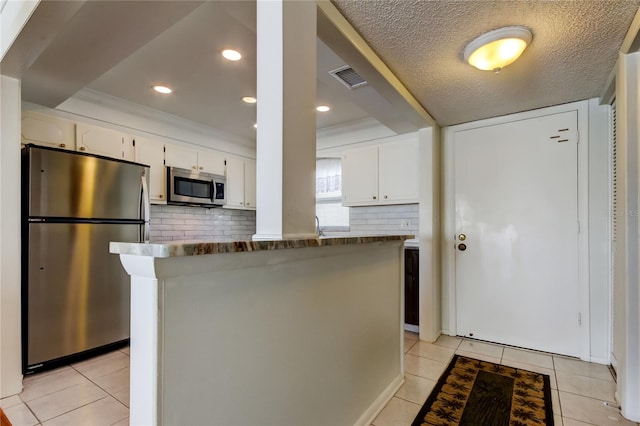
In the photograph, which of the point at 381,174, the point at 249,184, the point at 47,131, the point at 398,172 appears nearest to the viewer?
the point at 47,131

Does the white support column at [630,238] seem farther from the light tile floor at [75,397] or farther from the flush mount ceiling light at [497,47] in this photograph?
the light tile floor at [75,397]

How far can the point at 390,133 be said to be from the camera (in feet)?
12.3

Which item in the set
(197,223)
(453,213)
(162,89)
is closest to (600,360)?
(453,213)

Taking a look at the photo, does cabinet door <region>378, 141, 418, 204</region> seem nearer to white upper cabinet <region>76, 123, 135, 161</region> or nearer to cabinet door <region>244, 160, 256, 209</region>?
cabinet door <region>244, 160, 256, 209</region>

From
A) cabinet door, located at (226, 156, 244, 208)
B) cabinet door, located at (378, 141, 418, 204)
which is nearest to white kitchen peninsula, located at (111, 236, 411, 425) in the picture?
cabinet door, located at (378, 141, 418, 204)

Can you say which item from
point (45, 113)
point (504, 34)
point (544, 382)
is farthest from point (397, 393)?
point (45, 113)

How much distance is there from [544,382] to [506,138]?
2.10 metres

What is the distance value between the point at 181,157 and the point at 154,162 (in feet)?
1.13

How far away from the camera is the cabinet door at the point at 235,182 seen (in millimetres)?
4273

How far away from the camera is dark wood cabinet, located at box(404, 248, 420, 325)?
11.1 ft

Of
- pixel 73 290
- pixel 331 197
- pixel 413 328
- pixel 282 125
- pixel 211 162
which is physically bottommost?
pixel 413 328

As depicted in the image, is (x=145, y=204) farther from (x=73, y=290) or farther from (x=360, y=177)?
(x=360, y=177)

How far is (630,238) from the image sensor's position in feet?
6.07

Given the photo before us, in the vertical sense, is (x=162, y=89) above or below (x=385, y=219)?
above
